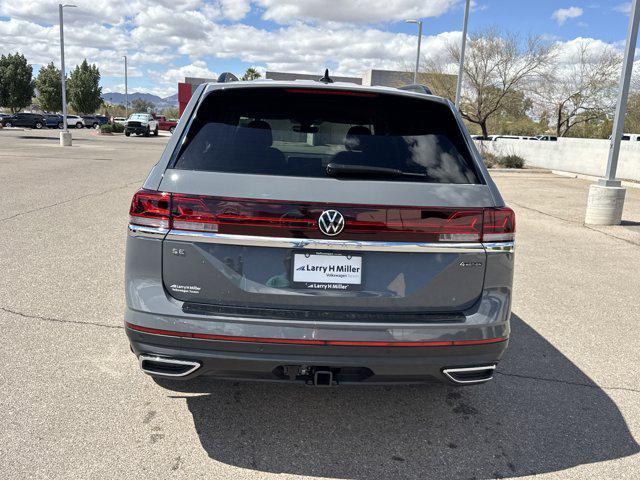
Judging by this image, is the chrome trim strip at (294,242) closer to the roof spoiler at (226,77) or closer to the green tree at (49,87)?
the roof spoiler at (226,77)

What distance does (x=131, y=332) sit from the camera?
265cm

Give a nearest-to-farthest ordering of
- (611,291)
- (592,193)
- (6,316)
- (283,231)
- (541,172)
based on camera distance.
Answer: (283,231) → (6,316) → (611,291) → (592,193) → (541,172)

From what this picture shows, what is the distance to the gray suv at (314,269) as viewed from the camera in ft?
8.30

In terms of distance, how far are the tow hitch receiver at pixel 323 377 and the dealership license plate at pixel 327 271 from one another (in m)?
0.42

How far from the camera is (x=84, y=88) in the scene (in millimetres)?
76625

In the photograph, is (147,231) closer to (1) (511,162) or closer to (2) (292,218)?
(2) (292,218)

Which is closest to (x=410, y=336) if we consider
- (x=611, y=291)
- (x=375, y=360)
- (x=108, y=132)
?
(x=375, y=360)

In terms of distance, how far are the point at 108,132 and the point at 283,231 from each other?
55252mm

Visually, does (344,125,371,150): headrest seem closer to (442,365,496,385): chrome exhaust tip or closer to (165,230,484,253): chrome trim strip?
(165,230,484,253): chrome trim strip

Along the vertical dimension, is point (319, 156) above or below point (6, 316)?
above

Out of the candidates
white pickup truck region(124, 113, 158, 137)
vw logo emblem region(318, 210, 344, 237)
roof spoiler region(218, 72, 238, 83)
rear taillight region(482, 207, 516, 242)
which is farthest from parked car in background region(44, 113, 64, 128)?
rear taillight region(482, 207, 516, 242)

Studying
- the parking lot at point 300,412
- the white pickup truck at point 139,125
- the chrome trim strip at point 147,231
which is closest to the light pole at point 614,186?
the parking lot at point 300,412

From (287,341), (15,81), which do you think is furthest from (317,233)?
(15,81)

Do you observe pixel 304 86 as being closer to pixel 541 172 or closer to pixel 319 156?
pixel 319 156
